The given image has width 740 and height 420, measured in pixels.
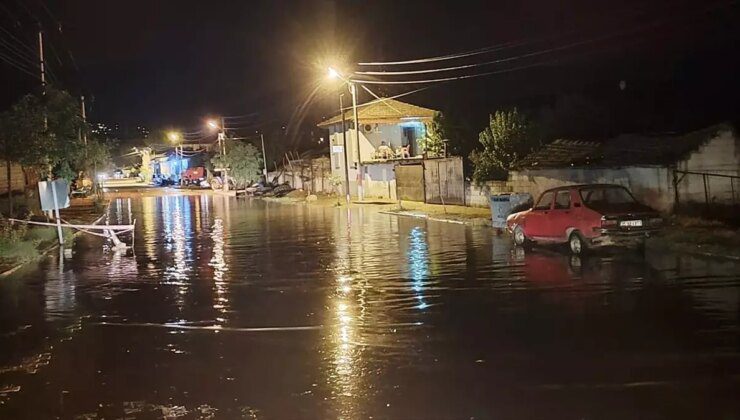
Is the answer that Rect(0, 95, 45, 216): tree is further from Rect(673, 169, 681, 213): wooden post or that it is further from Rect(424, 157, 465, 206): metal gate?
Rect(673, 169, 681, 213): wooden post

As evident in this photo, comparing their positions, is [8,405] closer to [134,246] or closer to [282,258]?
[282,258]

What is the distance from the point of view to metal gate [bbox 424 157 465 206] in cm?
3591

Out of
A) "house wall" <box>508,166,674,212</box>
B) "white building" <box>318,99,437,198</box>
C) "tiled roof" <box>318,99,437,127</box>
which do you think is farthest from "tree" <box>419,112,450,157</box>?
"house wall" <box>508,166,674,212</box>

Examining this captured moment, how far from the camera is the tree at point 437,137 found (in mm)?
44250

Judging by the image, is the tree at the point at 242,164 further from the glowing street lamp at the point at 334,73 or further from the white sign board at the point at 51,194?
the white sign board at the point at 51,194

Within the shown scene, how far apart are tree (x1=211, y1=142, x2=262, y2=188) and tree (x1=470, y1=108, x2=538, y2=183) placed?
4342 centimetres

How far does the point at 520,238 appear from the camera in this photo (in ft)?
64.7

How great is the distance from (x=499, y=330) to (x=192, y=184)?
300 ft

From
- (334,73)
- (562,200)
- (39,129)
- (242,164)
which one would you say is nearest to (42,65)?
(39,129)

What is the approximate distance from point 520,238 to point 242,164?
2232 inches

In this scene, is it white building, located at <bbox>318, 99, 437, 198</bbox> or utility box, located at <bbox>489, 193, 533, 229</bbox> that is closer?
utility box, located at <bbox>489, 193, 533, 229</bbox>

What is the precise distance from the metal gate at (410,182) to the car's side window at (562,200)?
21.7 metres

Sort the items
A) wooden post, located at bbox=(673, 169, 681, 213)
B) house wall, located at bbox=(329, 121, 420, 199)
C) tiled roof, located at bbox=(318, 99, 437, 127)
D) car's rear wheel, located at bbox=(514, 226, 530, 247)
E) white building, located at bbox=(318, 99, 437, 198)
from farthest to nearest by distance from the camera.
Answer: tiled roof, located at bbox=(318, 99, 437, 127), white building, located at bbox=(318, 99, 437, 198), house wall, located at bbox=(329, 121, 420, 199), wooden post, located at bbox=(673, 169, 681, 213), car's rear wheel, located at bbox=(514, 226, 530, 247)

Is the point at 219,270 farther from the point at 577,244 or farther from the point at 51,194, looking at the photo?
the point at 51,194
